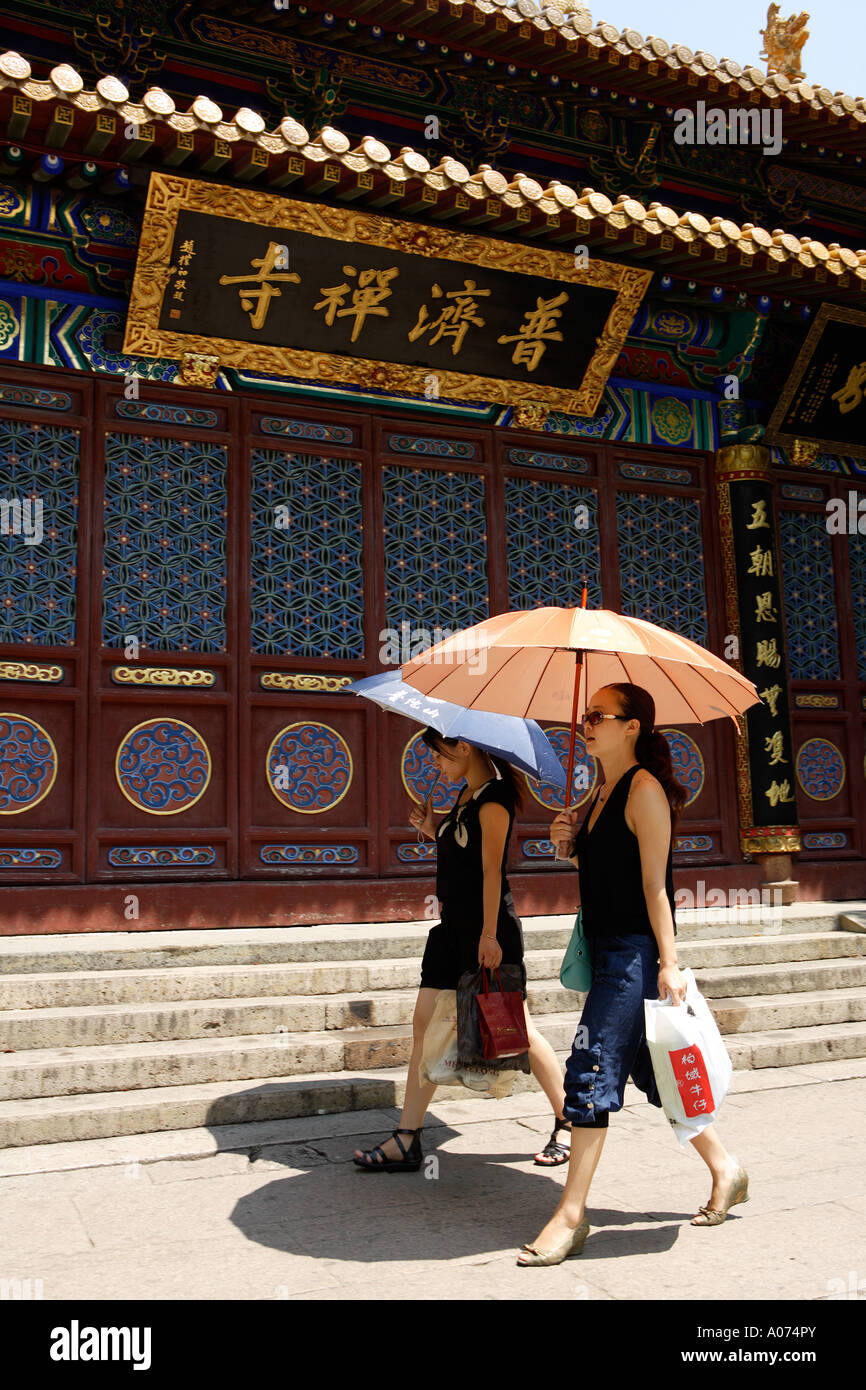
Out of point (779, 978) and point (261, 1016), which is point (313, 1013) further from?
point (779, 978)

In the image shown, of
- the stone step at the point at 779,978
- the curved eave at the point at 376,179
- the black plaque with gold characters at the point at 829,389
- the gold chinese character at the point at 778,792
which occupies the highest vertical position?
the curved eave at the point at 376,179

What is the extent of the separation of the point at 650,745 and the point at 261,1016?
8.21 ft

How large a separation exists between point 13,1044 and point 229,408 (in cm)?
391

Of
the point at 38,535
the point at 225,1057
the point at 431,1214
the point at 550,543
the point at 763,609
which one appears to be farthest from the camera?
the point at 763,609

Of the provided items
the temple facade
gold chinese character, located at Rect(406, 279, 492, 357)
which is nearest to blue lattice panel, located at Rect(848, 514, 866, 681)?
the temple facade

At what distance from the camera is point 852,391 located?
8.54 meters

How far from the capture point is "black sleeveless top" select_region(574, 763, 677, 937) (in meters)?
3.29

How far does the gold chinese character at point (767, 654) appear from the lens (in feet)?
26.4

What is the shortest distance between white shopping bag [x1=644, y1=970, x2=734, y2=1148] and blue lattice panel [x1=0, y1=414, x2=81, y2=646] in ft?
14.2

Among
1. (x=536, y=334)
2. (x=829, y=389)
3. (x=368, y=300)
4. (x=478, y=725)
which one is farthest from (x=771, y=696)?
(x=478, y=725)

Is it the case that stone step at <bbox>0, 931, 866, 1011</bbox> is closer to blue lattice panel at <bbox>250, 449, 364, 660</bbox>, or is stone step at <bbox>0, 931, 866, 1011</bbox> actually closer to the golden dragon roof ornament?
blue lattice panel at <bbox>250, 449, 364, 660</bbox>

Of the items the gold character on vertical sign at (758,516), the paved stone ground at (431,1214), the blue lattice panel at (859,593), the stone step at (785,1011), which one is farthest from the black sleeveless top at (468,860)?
the blue lattice panel at (859,593)

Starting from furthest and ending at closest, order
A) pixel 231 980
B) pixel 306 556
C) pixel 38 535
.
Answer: pixel 306 556
pixel 38 535
pixel 231 980

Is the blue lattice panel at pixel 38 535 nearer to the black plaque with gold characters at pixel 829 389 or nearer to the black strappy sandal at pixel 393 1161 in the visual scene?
the black strappy sandal at pixel 393 1161
